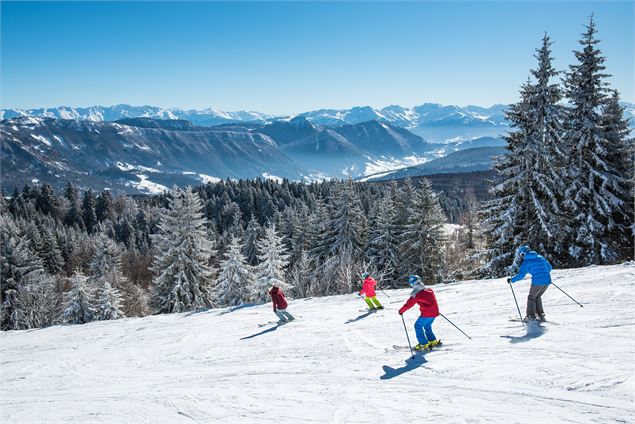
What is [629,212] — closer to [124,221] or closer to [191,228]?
[191,228]

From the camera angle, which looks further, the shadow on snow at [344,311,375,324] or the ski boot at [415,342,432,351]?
A: the shadow on snow at [344,311,375,324]

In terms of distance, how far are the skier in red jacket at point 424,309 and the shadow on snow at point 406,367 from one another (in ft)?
1.29

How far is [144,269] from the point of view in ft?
236

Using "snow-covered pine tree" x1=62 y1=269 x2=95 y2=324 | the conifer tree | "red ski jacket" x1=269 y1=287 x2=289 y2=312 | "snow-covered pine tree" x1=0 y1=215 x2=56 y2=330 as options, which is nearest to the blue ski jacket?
"red ski jacket" x1=269 y1=287 x2=289 y2=312

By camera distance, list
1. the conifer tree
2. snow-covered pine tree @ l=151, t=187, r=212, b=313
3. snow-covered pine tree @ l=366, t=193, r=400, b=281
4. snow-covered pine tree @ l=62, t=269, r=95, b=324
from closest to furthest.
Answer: snow-covered pine tree @ l=151, t=187, r=212, b=313 < snow-covered pine tree @ l=62, t=269, r=95, b=324 < snow-covered pine tree @ l=366, t=193, r=400, b=281 < the conifer tree

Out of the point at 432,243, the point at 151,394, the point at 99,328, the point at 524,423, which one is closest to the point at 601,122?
the point at 432,243

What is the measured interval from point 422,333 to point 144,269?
233 ft

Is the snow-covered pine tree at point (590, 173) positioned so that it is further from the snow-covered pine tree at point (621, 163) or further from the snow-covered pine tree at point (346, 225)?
the snow-covered pine tree at point (346, 225)

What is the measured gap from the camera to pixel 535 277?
1010cm

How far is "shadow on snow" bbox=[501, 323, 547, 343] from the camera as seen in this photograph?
9447mm

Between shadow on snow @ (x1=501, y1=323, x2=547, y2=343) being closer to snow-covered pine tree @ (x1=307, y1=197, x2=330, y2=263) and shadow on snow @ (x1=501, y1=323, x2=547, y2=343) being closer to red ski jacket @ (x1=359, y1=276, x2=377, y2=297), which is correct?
red ski jacket @ (x1=359, y1=276, x2=377, y2=297)

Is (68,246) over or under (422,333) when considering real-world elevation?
over

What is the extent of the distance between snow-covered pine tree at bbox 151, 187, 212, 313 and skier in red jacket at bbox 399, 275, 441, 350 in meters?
23.1

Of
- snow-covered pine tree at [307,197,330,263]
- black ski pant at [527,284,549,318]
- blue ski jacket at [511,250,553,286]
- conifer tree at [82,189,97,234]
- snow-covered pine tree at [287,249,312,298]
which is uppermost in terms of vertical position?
conifer tree at [82,189,97,234]
